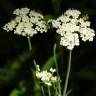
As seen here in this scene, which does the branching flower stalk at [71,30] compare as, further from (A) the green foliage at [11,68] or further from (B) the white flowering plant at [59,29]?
(A) the green foliage at [11,68]

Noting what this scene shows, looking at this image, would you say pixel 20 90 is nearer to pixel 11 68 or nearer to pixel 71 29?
pixel 11 68

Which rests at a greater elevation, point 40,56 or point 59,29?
point 40,56

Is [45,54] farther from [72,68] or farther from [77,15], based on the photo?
[77,15]

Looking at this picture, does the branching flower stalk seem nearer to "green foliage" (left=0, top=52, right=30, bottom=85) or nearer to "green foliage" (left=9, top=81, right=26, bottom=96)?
"green foliage" (left=9, top=81, right=26, bottom=96)

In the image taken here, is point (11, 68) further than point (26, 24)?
Yes

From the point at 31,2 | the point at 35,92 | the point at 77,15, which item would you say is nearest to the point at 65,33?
the point at 77,15

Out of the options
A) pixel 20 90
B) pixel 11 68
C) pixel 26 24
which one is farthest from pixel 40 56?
pixel 26 24
